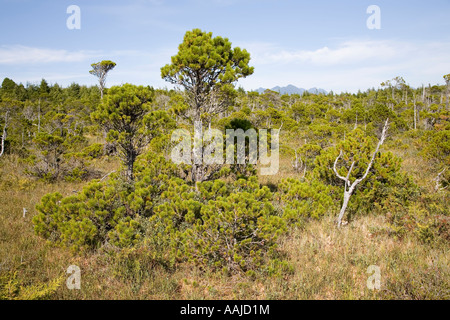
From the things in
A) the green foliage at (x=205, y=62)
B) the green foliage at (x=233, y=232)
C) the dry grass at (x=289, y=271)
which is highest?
the green foliage at (x=205, y=62)

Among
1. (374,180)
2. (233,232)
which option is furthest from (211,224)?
(374,180)

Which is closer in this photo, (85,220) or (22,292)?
(22,292)

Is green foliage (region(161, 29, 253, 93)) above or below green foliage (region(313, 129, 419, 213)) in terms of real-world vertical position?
above

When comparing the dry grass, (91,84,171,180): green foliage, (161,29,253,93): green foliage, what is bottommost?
the dry grass

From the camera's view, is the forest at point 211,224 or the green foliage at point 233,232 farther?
the green foliage at point 233,232

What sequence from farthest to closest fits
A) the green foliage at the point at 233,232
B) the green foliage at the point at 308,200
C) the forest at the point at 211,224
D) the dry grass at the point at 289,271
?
the green foliage at the point at 308,200 < the green foliage at the point at 233,232 < the forest at the point at 211,224 < the dry grass at the point at 289,271

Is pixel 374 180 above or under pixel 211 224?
above

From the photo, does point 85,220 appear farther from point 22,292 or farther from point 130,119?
point 130,119

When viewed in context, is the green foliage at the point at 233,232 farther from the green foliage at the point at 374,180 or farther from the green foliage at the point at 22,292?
the green foliage at the point at 374,180

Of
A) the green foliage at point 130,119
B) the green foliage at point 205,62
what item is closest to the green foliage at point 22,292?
the green foliage at point 130,119

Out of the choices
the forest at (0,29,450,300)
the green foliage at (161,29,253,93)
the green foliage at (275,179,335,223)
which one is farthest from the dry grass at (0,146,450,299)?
the green foliage at (161,29,253,93)

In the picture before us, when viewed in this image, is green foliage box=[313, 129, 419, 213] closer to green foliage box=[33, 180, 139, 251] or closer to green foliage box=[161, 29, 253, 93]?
green foliage box=[161, 29, 253, 93]

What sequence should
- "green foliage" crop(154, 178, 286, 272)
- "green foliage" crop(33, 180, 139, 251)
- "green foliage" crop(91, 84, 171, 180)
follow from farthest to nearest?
1. "green foliage" crop(91, 84, 171, 180)
2. "green foliage" crop(33, 180, 139, 251)
3. "green foliage" crop(154, 178, 286, 272)
